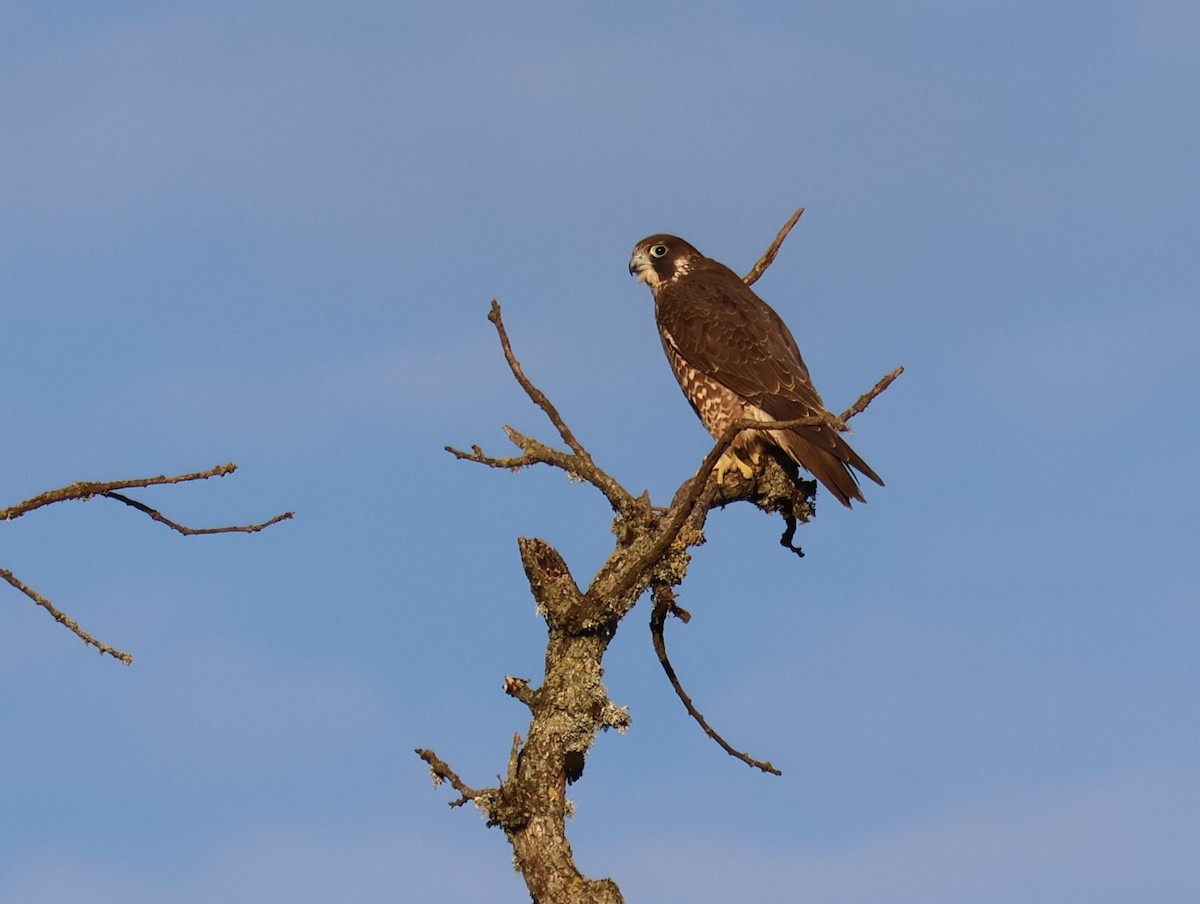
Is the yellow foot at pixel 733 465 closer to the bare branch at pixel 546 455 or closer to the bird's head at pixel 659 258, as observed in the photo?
the bare branch at pixel 546 455

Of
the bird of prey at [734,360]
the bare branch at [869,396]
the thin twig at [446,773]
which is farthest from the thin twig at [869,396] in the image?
the thin twig at [446,773]

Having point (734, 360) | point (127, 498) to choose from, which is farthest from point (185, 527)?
point (734, 360)

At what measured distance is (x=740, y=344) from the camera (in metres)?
6.85

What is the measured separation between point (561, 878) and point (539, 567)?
110 centimetres

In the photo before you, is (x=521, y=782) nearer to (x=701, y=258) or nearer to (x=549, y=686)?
(x=549, y=686)

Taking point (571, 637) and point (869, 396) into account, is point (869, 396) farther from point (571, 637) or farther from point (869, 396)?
point (571, 637)

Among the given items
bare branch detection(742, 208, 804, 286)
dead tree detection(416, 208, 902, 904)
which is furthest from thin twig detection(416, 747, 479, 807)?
bare branch detection(742, 208, 804, 286)

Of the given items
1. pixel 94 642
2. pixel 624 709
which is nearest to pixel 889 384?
pixel 624 709

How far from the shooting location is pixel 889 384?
516 cm

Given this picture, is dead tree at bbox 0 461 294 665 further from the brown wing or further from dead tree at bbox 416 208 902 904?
the brown wing

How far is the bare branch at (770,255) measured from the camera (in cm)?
668

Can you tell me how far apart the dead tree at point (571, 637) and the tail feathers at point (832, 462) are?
0.70 meters

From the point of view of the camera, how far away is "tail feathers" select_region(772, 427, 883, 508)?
236 inches

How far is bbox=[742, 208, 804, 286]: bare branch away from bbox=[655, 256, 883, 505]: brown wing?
0.11 meters
